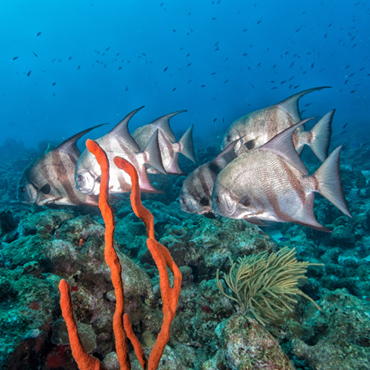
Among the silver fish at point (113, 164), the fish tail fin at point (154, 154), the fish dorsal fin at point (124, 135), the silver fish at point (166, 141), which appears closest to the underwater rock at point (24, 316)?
the silver fish at point (113, 164)

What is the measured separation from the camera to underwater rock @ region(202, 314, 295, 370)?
1.80 metres

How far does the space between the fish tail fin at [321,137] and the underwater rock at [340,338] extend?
1.68 metres

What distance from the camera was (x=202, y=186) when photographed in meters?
3.48

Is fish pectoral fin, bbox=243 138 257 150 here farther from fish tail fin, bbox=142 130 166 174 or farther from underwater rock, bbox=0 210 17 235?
underwater rock, bbox=0 210 17 235

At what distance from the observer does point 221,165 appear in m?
3.37

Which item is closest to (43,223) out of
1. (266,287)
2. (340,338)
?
(266,287)

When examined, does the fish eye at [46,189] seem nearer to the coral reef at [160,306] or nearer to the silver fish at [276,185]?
the coral reef at [160,306]

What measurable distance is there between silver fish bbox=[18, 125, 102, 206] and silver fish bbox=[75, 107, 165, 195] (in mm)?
256

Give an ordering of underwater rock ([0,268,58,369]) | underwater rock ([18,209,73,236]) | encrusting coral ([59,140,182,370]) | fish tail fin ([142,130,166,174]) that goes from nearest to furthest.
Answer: encrusting coral ([59,140,182,370]), underwater rock ([0,268,58,369]), fish tail fin ([142,130,166,174]), underwater rock ([18,209,73,236])

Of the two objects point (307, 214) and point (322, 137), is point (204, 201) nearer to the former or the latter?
point (307, 214)

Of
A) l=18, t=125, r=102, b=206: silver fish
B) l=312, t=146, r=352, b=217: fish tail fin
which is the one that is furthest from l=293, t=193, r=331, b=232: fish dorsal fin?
l=18, t=125, r=102, b=206: silver fish

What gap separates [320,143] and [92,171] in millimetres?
3123

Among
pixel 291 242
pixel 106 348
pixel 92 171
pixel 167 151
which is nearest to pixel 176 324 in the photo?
pixel 106 348

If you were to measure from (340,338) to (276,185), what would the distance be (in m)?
1.57
